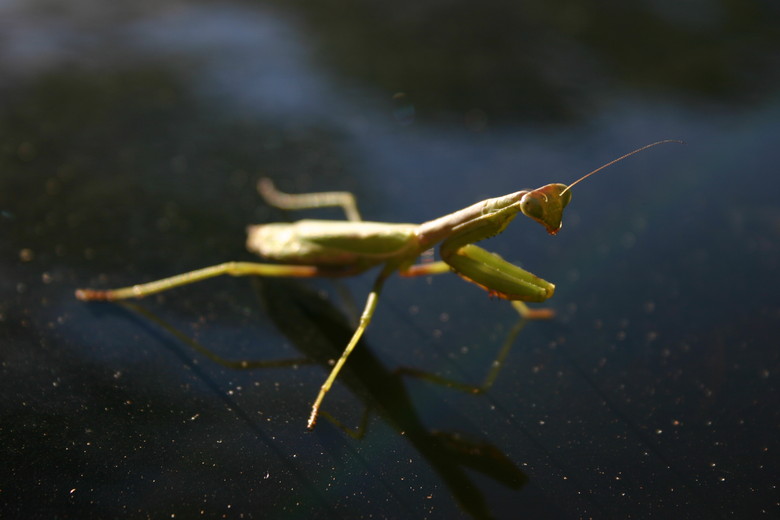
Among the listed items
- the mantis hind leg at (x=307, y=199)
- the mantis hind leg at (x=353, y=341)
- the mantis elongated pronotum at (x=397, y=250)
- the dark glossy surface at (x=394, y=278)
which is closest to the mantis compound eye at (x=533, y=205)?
the mantis elongated pronotum at (x=397, y=250)

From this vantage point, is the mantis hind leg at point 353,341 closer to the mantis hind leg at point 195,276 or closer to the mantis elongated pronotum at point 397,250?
the mantis elongated pronotum at point 397,250

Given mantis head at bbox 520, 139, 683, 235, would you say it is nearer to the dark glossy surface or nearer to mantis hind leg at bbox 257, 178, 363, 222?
Answer: the dark glossy surface

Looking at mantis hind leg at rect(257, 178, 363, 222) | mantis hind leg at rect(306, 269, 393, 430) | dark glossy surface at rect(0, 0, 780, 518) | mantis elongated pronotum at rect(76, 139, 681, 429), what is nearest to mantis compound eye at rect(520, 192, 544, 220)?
mantis elongated pronotum at rect(76, 139, 681, 429)

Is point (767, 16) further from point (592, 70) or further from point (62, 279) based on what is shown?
point (62, 279)

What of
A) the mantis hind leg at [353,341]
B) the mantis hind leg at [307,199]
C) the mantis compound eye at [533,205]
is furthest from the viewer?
the mantis hind leg at [307,199]

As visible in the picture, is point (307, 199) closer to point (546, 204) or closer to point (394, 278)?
point (394, 278)

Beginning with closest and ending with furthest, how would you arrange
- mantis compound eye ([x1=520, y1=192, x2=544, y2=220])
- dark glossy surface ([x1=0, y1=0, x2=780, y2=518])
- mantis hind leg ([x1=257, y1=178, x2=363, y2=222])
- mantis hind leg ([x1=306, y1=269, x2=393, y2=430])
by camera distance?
1. dark glossy surface ([x1=0, y1=0, x2=780, y2=518])
2. mantis hind leg ([x1=306, y1=269, x2=393, y2=430])
3. mantis compound eye ([x1=520, y1=192, x2=544, y2=220])
4. mantis hind leg ([x1=257, y1=178, x2=363, y2=222])
